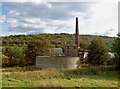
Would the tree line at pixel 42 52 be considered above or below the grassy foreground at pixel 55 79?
above

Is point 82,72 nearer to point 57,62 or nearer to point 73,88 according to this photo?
point 57,62

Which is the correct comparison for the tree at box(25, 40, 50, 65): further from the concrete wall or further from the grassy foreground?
the grassy foreground

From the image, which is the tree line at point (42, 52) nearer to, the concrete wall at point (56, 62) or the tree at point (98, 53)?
the tree at point (98, 53)

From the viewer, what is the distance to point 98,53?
119 feet

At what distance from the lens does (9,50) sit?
144 feet

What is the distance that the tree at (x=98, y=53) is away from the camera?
119 feet

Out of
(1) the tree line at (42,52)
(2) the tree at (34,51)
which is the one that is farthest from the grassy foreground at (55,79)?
(2) the tree at (34,51)

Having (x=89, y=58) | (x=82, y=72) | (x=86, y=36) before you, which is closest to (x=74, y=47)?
(x=89, y=58)

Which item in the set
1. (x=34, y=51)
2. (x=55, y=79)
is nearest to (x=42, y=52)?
(x=34, y=51)

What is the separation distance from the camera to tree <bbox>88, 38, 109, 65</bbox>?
119 feet

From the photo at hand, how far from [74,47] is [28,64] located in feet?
27.7

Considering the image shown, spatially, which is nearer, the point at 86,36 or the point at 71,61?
the point at 71,61

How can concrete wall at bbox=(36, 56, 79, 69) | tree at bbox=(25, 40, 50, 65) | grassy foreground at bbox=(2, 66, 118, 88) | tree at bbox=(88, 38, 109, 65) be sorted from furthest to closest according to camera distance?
1. tree at bbox=(25, 40, 50, 65)
2. tree at bbox=(88, 38, 109, 65)
3. concrete wall at bbox=(36, 56, 79, 69)
4. grassy foreground at bbox=(2, 66, 118, 88)

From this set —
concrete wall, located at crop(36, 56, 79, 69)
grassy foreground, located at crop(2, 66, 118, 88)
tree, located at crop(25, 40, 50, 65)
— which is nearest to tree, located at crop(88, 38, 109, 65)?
concrete wall, located at crop(36, 56, 79, 69)
